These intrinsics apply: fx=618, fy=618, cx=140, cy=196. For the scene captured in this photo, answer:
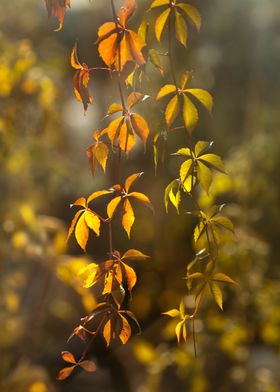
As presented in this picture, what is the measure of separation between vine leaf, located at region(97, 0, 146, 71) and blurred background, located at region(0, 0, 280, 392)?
1.90ft

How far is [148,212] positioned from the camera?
13.2 feet

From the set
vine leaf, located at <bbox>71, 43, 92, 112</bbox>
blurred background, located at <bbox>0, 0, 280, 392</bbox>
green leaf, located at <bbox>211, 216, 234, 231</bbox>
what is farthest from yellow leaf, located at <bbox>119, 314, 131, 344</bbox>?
blurred background, located at <bbox>0, 0, 280, 392</bbox>

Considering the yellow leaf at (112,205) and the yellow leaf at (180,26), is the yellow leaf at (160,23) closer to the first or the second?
the yellow leaf at (180,26)

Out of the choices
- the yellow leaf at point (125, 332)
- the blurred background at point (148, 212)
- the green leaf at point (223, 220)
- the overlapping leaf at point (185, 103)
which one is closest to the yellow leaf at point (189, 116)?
the overlapping leaf at point (185, 103)

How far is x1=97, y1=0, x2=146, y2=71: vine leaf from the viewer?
28.3 inches

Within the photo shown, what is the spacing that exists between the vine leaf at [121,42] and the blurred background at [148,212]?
580mm

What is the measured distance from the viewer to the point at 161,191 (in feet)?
13.1

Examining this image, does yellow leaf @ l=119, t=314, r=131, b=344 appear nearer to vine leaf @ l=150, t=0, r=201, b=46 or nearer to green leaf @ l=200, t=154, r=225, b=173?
green leaf @ l=200, t=154, r=225, b=173

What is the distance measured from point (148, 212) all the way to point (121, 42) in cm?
331

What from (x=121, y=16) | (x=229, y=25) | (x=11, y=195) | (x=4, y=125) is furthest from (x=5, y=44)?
(x=229, y=25)

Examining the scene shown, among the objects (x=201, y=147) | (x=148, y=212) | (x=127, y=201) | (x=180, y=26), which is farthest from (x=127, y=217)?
(x=148, y=212)

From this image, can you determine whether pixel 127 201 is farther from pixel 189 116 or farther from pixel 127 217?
pixel 189 116

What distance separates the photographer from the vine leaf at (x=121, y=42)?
2.36 feet

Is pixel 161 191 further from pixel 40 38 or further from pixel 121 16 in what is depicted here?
pixel 121 16
